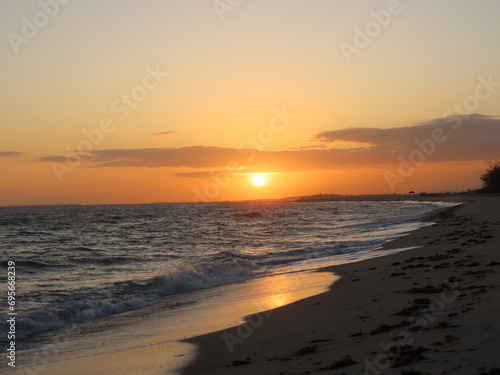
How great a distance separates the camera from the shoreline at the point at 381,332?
5590 millimetres

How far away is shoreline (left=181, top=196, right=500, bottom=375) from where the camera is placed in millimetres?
5590

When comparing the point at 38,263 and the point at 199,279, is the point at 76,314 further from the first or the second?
the point at 38,263

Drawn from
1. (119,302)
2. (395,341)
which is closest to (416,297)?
(395,341)

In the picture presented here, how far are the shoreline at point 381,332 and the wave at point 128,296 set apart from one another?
4.44 m

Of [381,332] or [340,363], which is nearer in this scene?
[340,363]

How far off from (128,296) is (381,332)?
925cm

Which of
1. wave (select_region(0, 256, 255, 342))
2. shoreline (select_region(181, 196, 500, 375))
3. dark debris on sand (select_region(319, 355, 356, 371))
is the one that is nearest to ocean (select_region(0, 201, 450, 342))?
wave (select_region(0, 256, 255, 342))

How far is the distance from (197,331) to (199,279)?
793 cm

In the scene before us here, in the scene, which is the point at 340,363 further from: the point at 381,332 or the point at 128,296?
the point at 128,296

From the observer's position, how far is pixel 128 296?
14.5m

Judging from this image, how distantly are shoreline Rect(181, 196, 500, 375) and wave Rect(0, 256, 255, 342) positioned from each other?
14.6 feet

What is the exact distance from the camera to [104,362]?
779 cm

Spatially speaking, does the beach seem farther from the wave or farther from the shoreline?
the wave

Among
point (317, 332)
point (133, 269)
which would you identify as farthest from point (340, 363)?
point (133, 269)
